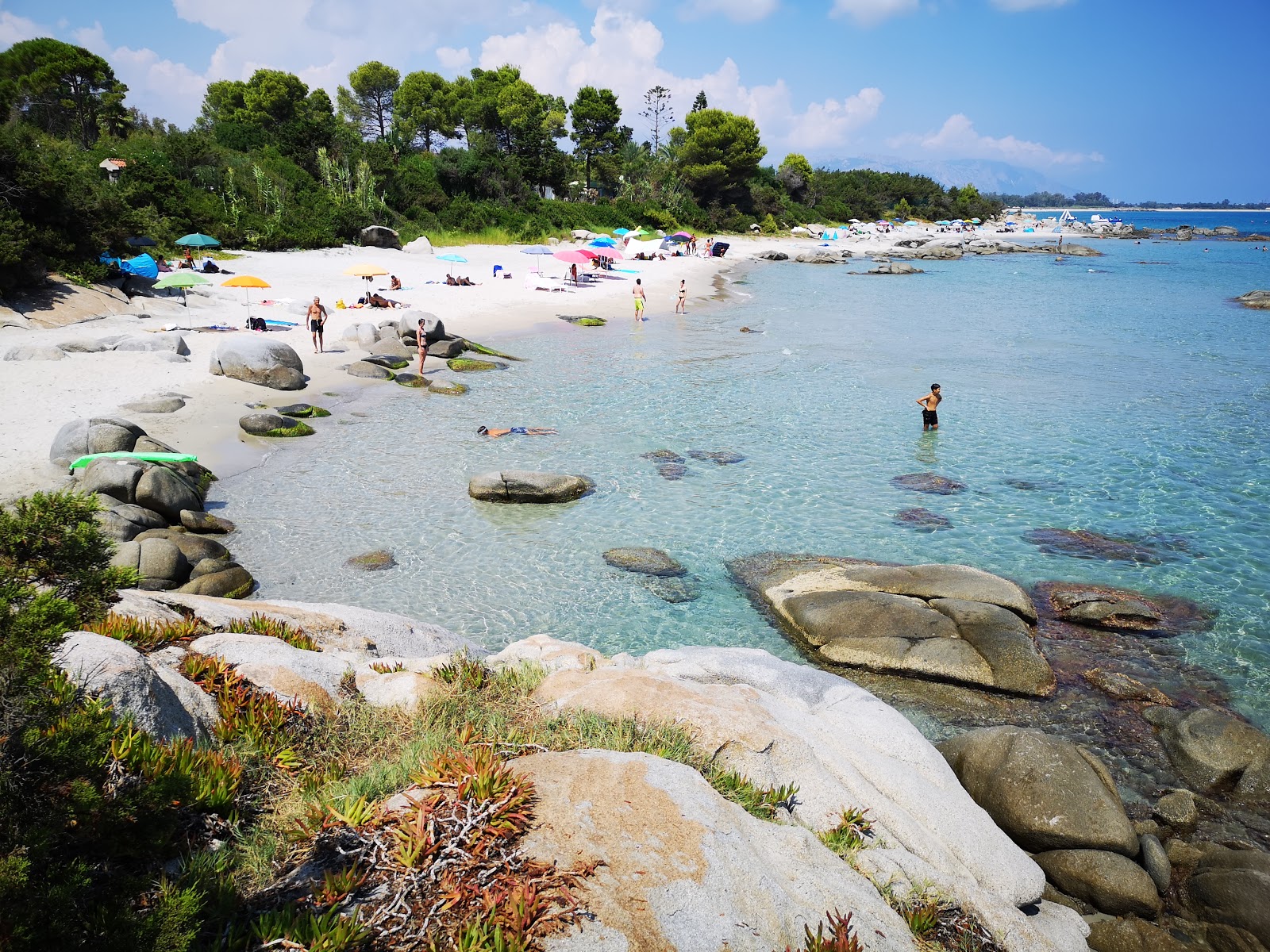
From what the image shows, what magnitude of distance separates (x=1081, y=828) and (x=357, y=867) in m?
6.82

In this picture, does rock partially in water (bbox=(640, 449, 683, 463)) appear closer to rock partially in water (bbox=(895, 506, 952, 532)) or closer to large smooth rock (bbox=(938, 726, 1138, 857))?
rock partially in water (bbox=(895, 506, 952, 532))

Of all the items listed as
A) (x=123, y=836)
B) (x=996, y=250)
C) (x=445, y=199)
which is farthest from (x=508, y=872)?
(x=996, y=250)

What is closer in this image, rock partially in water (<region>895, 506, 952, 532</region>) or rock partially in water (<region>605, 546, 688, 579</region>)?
rock partially in water (<region>605, 546, 688, 579</region>)

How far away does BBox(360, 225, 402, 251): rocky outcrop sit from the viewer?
1955 inches

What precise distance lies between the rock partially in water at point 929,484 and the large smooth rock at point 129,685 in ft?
51.3

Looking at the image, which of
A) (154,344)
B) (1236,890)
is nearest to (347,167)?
(154,344)

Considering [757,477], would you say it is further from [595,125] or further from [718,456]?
[595,125]

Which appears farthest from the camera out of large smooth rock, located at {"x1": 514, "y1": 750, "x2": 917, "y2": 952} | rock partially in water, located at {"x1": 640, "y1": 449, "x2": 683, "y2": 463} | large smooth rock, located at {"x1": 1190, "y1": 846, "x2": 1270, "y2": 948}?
rock partially in water, located at {"x1": 640, "y1": 449, "x2": 683, "y2": 463}

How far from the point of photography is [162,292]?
104ft

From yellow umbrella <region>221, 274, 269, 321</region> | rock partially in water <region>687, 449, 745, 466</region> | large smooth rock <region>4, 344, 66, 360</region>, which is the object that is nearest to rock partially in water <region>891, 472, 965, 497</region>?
rock partially in water <region>687, 449, 745, 466</region>

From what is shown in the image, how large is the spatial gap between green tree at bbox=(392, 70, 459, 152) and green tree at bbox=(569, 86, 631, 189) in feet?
51.7

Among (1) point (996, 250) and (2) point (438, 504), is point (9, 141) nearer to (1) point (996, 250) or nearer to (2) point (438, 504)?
(2) point (438, 504)

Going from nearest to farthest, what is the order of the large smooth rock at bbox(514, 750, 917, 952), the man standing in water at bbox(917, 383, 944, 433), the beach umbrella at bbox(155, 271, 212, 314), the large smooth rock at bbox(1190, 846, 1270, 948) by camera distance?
the large smooth rock at bbox(514, 750, 917, 952) < the large smooth rock at bbox(1190, 846, 1270, 948) < the man standing in water at bbox(917, 383, 944, 433) < the beach umbrella at bbox(155, 271, 212, 314)

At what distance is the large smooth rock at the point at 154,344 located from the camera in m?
24.1
